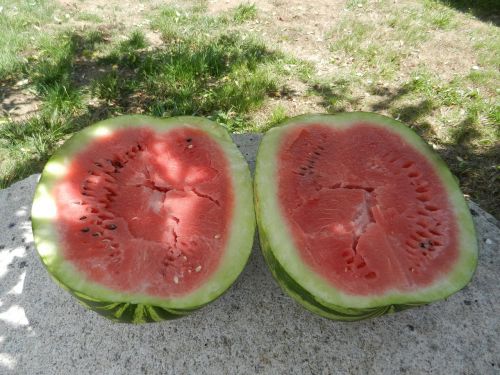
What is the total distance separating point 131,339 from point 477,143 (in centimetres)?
327

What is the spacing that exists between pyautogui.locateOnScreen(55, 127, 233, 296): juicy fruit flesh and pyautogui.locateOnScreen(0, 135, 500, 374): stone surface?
437mm

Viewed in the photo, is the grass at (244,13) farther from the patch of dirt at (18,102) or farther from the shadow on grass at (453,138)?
the patch of dirt at (18,102)

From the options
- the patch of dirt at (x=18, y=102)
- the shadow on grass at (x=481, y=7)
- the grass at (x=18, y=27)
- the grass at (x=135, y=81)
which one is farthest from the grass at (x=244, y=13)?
the shadow on grass at (x=481, y=7)

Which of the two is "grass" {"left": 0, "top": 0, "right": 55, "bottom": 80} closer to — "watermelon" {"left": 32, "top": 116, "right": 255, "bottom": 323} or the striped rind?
"watermelon" {"left": 32, "top": 116, "right": 255, "bottom": 323}

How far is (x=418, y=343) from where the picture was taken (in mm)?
1860

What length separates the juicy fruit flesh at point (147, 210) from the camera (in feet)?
5.29

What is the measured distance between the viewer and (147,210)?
1.77 metres

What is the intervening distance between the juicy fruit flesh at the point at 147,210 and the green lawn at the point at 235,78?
1660 millimetres

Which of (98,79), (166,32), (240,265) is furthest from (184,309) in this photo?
(166,32)

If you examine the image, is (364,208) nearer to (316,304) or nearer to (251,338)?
(316,304)

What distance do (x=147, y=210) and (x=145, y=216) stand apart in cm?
3

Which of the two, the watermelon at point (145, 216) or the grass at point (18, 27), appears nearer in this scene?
the watermelon at point (145, 216)

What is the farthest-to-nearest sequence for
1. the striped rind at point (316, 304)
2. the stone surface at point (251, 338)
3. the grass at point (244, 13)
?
the grass at point (244, 13) < the stone surface at point (251, 338) < the striped rind at point (316, 304)

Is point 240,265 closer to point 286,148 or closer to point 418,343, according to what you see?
point 286,148
